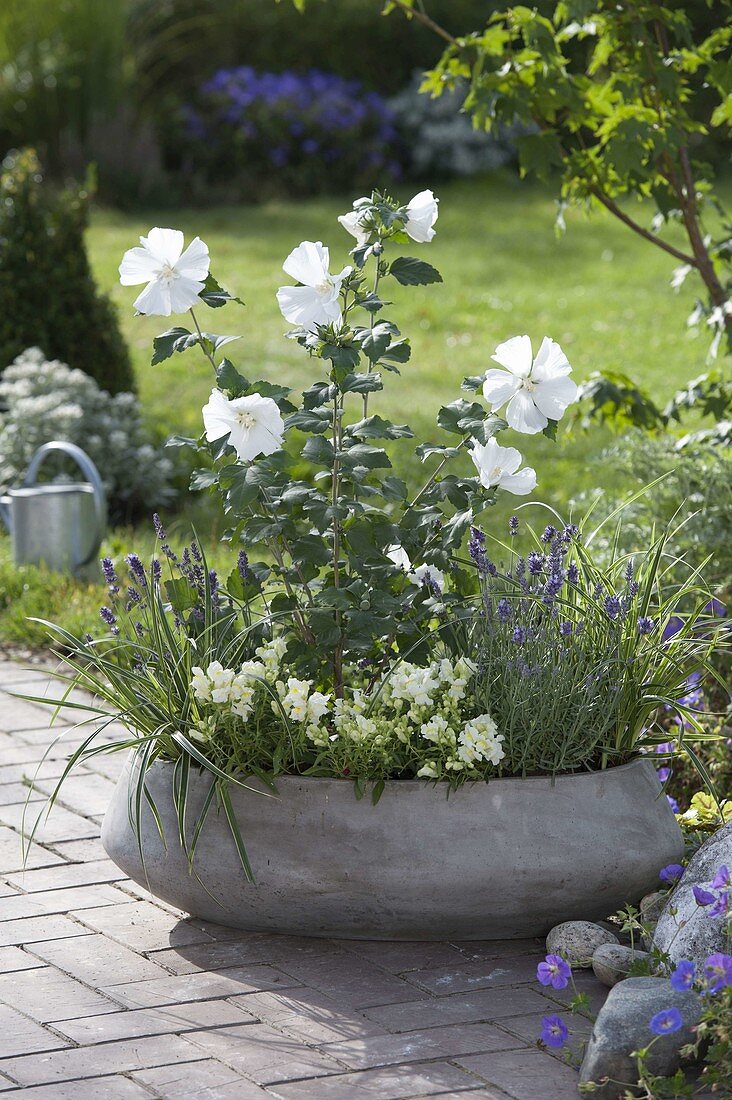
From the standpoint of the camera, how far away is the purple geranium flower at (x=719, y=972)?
2.47 meters

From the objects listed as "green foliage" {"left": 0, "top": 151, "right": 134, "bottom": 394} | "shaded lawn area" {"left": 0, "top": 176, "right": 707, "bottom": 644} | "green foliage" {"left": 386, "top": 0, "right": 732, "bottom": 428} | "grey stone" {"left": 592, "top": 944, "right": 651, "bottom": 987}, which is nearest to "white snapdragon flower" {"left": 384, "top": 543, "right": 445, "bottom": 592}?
"grey stone" {"left": 592, "top": 944, "right": 651, "bottom": 987}

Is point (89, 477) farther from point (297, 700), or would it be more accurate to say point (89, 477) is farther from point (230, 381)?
point (297, 700)

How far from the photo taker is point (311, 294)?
10.2 ft

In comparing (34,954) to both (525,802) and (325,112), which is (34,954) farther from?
(325,112)

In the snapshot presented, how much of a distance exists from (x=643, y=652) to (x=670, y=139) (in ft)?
6.62

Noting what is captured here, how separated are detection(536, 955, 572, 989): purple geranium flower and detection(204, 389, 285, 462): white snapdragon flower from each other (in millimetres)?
1191

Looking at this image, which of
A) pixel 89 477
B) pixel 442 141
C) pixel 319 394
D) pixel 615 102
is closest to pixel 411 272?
pixel 319 394

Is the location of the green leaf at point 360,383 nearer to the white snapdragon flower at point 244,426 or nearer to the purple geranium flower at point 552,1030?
the white snapdragon flower at point 244,426

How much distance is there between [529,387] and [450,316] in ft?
25.9

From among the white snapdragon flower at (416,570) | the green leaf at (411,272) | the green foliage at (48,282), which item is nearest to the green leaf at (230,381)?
the green leaf at (411,272)

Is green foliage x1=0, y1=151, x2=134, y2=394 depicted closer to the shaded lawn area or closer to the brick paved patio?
the shaded lawn area

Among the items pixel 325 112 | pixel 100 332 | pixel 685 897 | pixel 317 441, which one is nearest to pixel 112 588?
pixel 317 441

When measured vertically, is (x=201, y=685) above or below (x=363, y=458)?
below

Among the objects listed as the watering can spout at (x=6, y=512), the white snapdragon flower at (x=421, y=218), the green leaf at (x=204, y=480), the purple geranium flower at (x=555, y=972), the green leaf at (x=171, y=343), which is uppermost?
the white snapdragon flower at (x=421, y=218)
